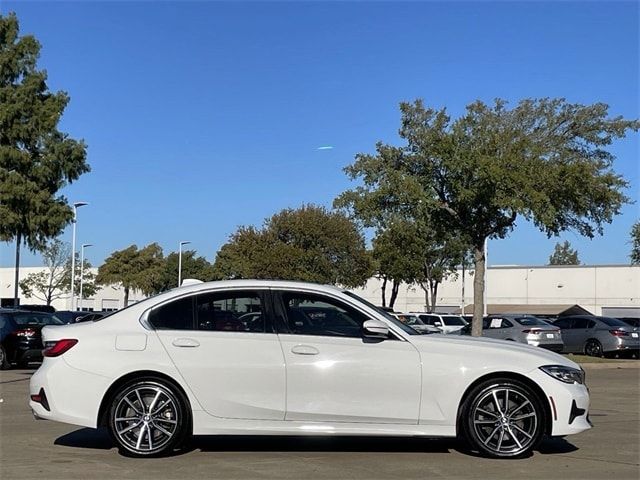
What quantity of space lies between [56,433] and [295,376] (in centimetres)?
319

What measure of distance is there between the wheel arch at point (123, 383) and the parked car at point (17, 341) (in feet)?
36.1

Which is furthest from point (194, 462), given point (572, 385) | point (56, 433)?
point (572, 385)

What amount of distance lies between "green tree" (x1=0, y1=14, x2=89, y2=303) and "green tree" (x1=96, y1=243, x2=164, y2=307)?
124 feet

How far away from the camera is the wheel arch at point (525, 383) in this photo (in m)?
7.27

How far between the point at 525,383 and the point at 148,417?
350cm

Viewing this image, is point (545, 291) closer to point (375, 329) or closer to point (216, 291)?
point (375, 329)

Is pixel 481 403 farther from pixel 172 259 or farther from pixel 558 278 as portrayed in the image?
pixel 172 259

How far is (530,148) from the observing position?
2391 centimetres

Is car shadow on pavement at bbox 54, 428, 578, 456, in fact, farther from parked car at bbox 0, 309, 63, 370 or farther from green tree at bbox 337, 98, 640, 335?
green tree at bbox 337, 98, 640, 335

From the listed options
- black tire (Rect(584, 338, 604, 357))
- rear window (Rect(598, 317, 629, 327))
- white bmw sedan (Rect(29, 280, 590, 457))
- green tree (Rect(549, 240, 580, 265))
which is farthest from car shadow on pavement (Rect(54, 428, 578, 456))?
green tree (Rect(549, 240, 580, 265))

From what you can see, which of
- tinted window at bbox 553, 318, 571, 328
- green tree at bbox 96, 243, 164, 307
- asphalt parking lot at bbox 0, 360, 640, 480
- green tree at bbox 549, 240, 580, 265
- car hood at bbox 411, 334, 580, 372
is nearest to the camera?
asphalt parking lot at bbox 0, 360, 640, 480


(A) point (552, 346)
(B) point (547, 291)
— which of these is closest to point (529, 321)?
(A) point (552, 346)

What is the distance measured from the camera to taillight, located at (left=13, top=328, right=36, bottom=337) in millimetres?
17422

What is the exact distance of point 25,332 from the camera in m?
17.5
